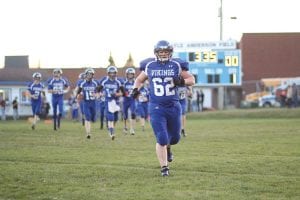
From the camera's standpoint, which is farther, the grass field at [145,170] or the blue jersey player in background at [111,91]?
the blue jersey player in background at [111,91]

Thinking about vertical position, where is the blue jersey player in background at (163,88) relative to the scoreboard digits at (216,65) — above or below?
below

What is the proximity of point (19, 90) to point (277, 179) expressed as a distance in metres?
43.3

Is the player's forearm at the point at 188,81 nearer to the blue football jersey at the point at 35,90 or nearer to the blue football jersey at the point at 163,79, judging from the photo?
the blue football jersey at the point at 163,79

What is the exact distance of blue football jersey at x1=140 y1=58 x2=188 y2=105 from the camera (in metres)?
9.66

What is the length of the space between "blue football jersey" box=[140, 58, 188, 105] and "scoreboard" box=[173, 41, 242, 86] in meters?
25.3

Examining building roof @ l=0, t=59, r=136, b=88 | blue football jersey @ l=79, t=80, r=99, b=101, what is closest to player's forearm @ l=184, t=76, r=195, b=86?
blue football jersey @ l=79, t=80, r=99, b=101

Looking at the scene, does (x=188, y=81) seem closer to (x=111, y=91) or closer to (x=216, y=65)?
(x=111, y=91)

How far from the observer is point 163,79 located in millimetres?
9688

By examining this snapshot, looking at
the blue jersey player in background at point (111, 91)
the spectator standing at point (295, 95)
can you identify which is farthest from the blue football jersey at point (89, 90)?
the spectator standing at point (295, 95)

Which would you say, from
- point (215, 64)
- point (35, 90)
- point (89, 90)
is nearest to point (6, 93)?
point (215, 64)

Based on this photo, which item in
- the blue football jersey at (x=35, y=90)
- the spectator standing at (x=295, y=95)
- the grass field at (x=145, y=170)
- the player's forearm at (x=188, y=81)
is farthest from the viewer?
the spectator standing at (x=295, y=95)

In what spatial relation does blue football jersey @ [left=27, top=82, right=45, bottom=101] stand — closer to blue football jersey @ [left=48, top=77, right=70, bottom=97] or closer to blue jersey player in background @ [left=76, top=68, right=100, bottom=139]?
blue football jersey @ [left=48, top=77, right=70, bottom=97]

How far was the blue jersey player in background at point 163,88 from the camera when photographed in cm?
962

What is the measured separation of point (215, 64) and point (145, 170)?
26.1 metres
